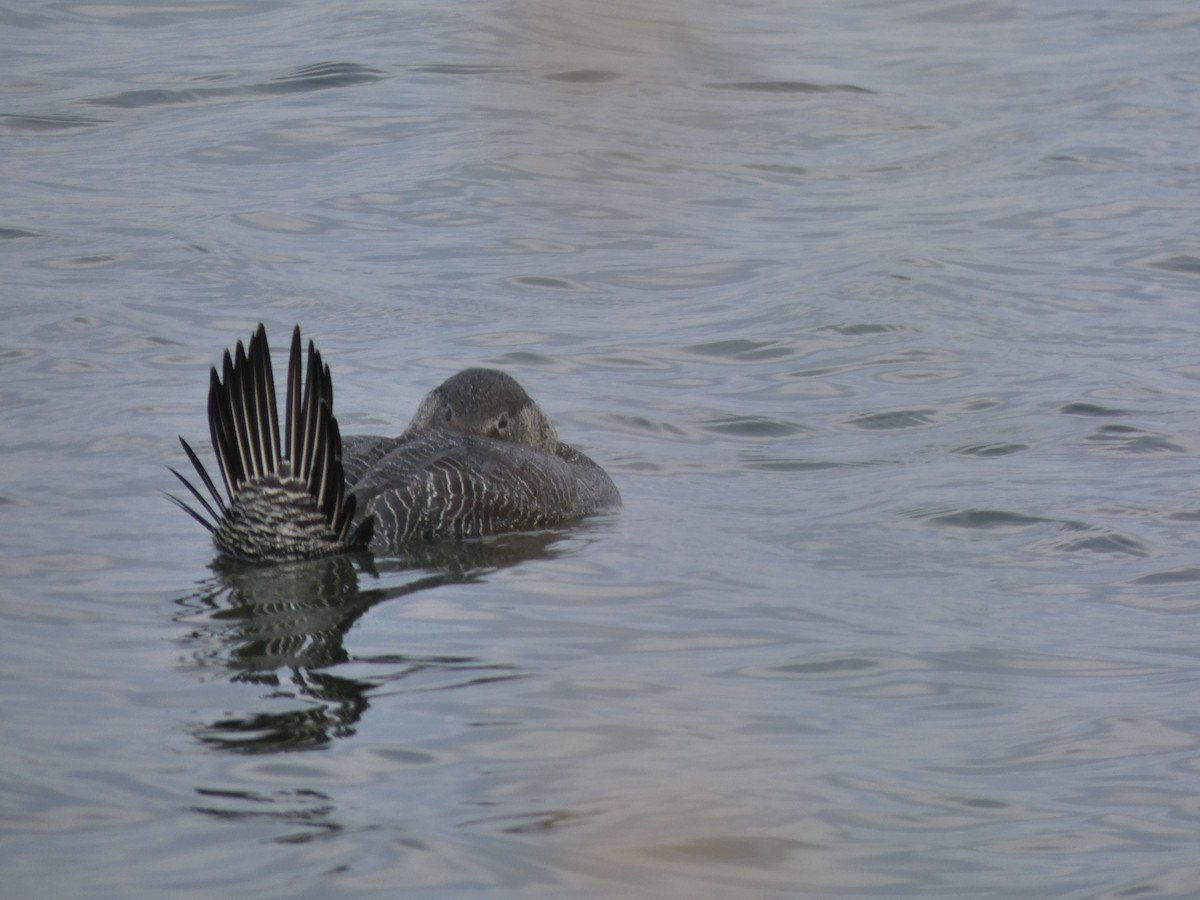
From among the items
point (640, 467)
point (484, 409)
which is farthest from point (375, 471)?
point (640, 467)

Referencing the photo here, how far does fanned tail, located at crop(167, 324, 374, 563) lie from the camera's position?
705 centimetres

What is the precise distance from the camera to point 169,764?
5262mm

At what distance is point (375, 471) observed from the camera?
850cm

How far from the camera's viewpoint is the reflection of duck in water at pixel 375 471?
7.16m

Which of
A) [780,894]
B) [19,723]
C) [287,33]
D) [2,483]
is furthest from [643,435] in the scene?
[287,33]

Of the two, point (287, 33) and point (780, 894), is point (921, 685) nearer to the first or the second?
point (780, 894)

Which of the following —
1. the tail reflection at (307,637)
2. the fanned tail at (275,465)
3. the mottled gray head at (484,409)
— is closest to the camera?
the tail reflection at (307,637)

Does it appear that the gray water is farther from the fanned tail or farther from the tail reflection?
the fanned tail

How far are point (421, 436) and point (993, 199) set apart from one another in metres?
8.92

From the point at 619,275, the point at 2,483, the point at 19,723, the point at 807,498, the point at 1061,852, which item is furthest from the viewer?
the point at 619,275

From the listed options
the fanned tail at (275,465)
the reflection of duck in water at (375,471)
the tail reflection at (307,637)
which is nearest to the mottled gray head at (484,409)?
the reflection of duck in water at (375,471)

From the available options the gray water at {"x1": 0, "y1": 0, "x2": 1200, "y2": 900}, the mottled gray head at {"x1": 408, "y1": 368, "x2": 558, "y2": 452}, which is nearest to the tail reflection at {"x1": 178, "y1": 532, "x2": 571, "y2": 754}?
the gray water at {"x1": 0, "y1": 0, "x2": 1200, "y2": 900}

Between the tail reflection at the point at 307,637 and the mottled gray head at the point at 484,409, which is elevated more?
the mottled gray head at the point at 484,409

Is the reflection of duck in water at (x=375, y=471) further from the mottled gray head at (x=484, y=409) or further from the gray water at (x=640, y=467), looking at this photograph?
the gray water at (x=640, y=467)
